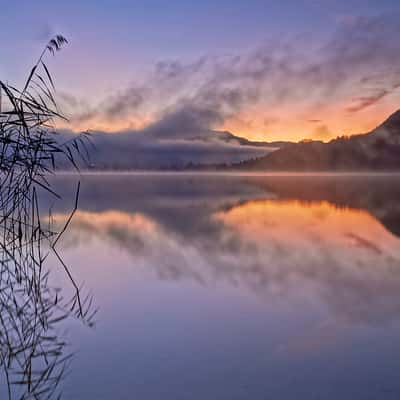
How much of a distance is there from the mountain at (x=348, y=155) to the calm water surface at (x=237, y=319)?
175 m

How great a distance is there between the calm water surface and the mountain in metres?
175

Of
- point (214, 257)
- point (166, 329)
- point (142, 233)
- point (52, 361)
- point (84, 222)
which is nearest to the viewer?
point (52, 361)

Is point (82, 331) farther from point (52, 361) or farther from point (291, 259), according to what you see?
point (291, 259)

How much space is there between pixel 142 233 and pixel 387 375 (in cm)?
679

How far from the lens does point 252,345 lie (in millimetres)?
3197

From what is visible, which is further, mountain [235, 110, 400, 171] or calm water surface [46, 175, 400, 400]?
mountain [235, 110, 400, 171]

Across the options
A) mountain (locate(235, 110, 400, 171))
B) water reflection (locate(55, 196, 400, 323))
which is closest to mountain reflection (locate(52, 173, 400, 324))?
water reflection (locate(55, 196, 400, 323))

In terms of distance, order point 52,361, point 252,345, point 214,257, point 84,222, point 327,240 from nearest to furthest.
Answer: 1. point 52,361
2. point 252,345
3. point 214,257
4. point 327,240
5. point 84,222

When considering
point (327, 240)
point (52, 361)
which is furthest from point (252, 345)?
point (327, 240)

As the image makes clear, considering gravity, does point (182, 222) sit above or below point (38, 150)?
below

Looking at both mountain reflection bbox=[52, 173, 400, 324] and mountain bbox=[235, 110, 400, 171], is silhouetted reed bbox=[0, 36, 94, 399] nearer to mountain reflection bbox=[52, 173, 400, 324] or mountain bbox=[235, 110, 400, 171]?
mountain reflection bbox=[52, 173, 400, 324]

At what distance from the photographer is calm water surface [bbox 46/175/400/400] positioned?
2596 mm

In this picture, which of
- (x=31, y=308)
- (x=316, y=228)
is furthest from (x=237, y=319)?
(x=316, y=228)

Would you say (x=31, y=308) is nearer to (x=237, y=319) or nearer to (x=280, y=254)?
(x=237, y=319)
